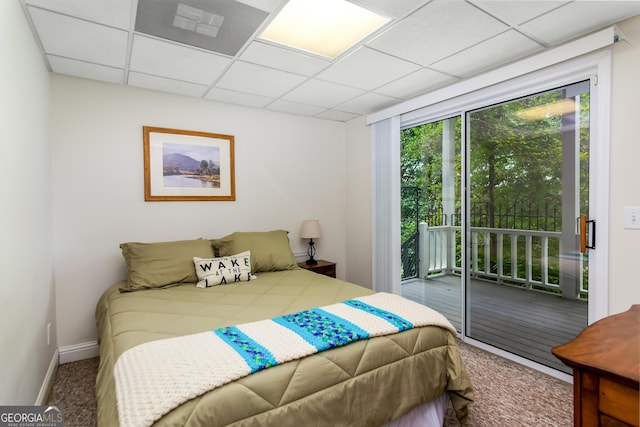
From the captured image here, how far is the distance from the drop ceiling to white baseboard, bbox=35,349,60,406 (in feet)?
7.50

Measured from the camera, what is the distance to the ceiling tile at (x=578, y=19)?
1813 mm

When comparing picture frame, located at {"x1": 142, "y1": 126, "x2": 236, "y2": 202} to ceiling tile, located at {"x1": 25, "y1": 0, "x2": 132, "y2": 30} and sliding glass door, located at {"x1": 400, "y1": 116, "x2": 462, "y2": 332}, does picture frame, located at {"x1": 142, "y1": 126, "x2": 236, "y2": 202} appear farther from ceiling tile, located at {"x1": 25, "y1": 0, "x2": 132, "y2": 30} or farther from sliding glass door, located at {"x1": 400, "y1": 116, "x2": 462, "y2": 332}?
sliding glass door, located at {"x1": 400, "y1": 116, "x2": 462, "y2": 332}

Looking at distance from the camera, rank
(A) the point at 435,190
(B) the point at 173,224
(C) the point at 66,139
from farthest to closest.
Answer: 1. (A) the point at 435,190
2. (B) the point at 173,224
3. (C) the point at 66,139

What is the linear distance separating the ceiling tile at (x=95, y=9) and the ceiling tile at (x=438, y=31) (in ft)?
4.98

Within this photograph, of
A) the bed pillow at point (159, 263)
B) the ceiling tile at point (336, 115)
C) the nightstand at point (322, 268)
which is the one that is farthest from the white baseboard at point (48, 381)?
the ceiling tile at point (336, 115)

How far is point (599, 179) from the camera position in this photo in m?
2.10

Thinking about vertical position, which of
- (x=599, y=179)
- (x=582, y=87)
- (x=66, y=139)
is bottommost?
(x=599, y=179)

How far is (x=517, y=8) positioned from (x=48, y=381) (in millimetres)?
3880

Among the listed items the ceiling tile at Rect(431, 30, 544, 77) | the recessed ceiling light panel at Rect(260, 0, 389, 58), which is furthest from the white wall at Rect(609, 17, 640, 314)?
the recessed ceiling light panel at Rect(260, 0, 389, 58)

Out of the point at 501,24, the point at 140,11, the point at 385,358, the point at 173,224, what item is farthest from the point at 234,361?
the point at 501,24

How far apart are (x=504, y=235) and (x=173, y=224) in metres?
3.10

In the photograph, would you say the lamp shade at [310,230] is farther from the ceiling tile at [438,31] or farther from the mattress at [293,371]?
the ceiling tile at [438,31]

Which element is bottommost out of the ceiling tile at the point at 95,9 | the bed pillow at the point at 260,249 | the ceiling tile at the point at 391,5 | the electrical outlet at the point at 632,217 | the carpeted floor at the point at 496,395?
the carpeted floor at the point at 496,395

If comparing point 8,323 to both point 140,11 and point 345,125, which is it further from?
point 345,125
